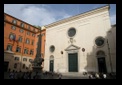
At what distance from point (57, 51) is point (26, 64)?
10.5m

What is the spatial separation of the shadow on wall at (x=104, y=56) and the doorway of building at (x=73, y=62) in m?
2.76

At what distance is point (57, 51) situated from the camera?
87.6 feet

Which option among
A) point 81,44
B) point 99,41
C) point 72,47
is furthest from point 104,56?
point 72,47

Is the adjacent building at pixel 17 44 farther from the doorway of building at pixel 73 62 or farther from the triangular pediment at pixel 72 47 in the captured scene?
the doorway of building at pixel 73 62

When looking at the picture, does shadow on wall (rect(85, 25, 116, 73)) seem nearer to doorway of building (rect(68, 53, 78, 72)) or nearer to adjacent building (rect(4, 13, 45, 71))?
doorway of building (rect(68, 53, 78, 72))

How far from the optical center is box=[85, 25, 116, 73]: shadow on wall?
1875cm

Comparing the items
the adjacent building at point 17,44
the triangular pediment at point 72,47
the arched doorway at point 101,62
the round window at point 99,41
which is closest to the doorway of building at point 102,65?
the arched doorway at point 101,62

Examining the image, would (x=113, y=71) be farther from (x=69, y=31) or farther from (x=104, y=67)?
(x=69, y=31)

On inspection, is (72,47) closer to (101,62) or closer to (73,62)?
(73,62)

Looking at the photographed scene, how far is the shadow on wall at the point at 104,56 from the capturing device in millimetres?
18750

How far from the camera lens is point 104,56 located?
1958 cm

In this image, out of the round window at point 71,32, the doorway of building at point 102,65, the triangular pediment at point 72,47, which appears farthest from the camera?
the round window at point 71,32

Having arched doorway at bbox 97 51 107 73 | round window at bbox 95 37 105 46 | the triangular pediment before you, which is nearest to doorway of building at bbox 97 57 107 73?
arched doorway at bbox 97 51 107 73
